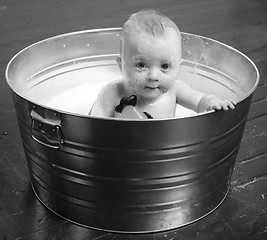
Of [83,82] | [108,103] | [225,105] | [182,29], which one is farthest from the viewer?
[182,29]

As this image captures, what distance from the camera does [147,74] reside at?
872 millimetres

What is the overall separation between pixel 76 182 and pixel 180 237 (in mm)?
221

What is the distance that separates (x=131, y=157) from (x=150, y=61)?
0.18 metres

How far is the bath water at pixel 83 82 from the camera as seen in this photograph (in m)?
1.14

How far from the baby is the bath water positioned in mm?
186

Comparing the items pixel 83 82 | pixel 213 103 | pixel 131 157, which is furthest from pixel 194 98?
pixel 83 82

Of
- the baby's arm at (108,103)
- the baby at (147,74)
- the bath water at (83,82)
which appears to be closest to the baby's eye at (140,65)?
the baby at (147,74)

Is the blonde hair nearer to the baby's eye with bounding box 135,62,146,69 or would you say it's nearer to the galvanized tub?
the baby's eye with bounding box 135,62,146,69

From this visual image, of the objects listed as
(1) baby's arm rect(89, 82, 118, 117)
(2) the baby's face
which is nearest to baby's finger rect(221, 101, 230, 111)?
(2) the baby's face

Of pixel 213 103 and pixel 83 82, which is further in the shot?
pixel 83 82

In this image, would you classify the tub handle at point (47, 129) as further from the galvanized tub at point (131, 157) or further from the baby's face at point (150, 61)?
the baby's face at point (150, 61)

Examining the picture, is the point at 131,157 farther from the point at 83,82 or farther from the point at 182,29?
the point at 182,29

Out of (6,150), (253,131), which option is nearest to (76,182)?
(6,150)

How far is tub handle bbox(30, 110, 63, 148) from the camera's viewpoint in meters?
0.79
